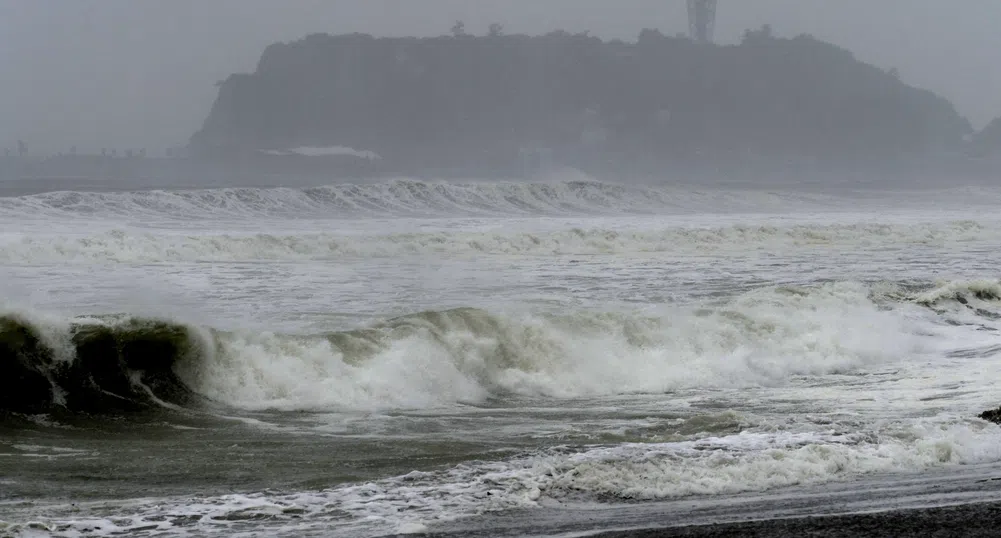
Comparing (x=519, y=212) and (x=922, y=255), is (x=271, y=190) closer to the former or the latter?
(x=519, y=212)

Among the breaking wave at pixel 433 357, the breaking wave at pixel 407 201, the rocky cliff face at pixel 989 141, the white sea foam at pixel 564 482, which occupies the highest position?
the rocky cliff face at pixel 989 141

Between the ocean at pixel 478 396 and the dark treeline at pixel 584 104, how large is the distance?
76.5 m

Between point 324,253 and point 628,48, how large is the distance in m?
97.4

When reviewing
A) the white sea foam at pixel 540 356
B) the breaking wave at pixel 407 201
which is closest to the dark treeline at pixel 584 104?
the breaking wave at pixel 407 201

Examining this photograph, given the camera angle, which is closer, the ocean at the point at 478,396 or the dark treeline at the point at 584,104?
the ocean at the point at 478,396

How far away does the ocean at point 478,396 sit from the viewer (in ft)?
19.9

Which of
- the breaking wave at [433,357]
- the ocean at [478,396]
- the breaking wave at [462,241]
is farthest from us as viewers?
the breaking wave at [462,241]

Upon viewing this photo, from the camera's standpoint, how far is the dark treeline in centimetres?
10175

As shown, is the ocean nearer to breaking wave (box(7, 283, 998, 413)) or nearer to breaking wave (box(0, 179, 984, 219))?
breaking wave (box(7, 283, 998, 413))

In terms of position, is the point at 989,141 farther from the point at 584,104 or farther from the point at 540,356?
the point at 540,356

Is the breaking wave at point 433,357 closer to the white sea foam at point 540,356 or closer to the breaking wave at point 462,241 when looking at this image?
the white sea foam at point 540,356

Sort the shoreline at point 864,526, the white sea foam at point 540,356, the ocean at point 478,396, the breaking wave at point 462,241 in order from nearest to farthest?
the shoreline at point 864,526
the ocean at point 478,396
the white sea foam at point 540,356
the breaking wave at point 462,241

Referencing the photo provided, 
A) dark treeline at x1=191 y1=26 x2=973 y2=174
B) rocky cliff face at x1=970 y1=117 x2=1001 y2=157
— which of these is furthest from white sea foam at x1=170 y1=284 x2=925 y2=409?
rocky cliff face at x1=970 y1=117 x2=1001 y2=157

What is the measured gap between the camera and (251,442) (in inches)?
309
